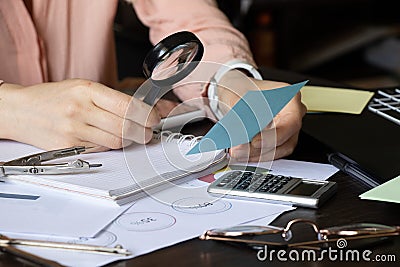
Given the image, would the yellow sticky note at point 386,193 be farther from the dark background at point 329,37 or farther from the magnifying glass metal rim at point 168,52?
the dark background at point 329,37

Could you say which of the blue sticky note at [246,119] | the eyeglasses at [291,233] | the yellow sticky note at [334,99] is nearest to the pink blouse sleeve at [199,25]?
the yellow sticky note at [334,99]

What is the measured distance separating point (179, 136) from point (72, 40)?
1.46ft

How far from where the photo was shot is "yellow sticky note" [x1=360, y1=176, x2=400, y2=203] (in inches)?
34.0

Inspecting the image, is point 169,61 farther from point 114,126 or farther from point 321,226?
point 321,226

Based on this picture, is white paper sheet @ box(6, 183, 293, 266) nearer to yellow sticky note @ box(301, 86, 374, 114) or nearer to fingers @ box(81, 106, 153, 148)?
fingers @ box(81, 106, 153, 148)

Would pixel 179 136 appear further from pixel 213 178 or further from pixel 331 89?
pixel 331 89

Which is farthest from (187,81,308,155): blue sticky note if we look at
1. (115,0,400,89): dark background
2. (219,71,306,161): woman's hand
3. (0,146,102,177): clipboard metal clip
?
(115,0,400,89): dark background

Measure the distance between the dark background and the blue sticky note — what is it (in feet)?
7.39

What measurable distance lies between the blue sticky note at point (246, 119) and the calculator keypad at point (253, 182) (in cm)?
5

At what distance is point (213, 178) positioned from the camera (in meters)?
0.96

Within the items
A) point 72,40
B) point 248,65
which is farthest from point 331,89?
point 72,40

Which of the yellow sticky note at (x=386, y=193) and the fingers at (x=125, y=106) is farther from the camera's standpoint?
the fingers at (x=125, y=106)

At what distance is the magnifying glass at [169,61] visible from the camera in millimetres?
914

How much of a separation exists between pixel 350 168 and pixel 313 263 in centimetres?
27
